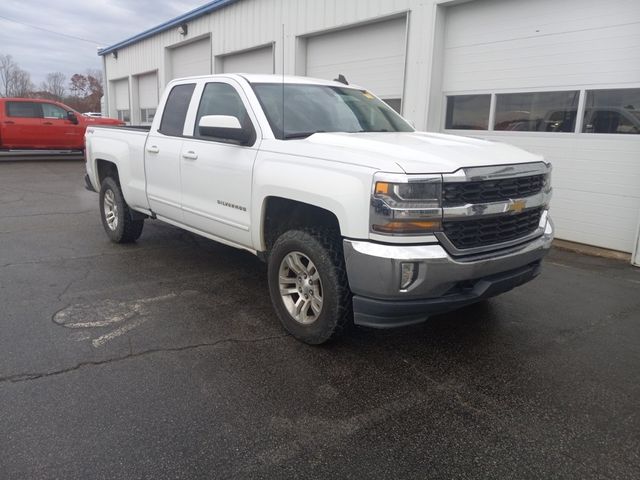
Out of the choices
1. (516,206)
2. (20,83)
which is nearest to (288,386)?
(516,206)

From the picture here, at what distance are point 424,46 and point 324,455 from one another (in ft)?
25.2

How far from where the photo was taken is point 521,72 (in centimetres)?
773

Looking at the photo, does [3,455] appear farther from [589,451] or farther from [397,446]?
[589,451]

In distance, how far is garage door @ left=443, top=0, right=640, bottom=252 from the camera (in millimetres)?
6668

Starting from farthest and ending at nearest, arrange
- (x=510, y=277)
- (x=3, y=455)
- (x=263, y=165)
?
(x=263, y=165) → (x=510, y=277) → (x=3, y=455)

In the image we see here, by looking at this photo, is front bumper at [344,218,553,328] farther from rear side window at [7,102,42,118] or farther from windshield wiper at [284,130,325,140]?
rear side window at [7,102,42,118]

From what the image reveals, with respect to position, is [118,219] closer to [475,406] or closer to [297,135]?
[297,135]

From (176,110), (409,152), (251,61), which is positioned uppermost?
(251,61)

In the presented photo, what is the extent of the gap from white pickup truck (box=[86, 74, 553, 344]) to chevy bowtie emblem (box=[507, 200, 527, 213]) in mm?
16

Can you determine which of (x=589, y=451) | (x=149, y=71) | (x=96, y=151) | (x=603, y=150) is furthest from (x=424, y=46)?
(x=149, y=71)

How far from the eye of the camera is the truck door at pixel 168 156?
5152mm

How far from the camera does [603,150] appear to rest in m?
6.89

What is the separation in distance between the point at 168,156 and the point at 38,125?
1438cm

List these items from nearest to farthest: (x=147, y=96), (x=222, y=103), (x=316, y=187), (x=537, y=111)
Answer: (x=316, y=187), (x=222, y=103), (x=537, y=111), (x=147, y=96)
